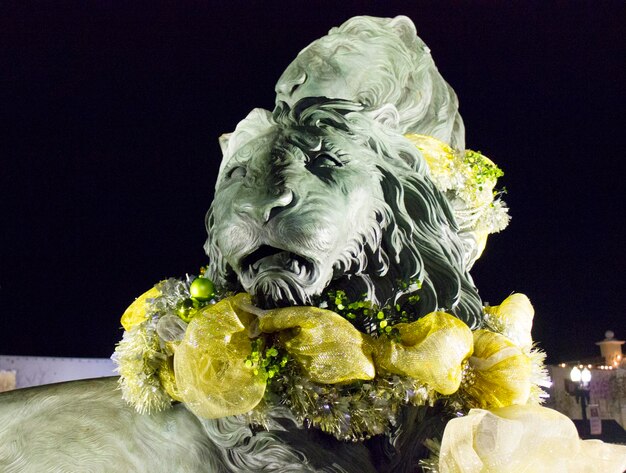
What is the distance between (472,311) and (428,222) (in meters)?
0.19

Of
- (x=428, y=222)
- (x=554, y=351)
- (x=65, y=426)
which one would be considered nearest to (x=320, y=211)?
(x=428, y=222)

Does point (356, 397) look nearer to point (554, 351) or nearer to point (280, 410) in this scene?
point (280, 410)

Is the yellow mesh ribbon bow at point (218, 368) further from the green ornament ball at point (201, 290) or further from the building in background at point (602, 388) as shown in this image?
→ the building in background at point (602, 388)

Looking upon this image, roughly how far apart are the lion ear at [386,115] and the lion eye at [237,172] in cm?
27

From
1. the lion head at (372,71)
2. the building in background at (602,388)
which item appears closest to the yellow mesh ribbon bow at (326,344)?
the lion head at (372,71)

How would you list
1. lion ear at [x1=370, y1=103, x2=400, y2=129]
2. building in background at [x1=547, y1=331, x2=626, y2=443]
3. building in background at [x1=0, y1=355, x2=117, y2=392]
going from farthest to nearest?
building in background at [x1=547, y1=331, x2=626, y2=443] → building in background at [x1=0, y1=355, x2=117, y2=392] → lion ear at [x1=370, y1=103, x2=400, y2=129]

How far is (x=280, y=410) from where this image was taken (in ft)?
4.13

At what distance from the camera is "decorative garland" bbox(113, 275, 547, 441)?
1.18 m

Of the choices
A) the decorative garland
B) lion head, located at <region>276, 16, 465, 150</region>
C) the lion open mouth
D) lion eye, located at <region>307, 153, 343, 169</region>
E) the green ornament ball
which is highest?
lion head, located at <region>276, 16, 465, 150</region>

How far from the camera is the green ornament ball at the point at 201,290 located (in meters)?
1.33

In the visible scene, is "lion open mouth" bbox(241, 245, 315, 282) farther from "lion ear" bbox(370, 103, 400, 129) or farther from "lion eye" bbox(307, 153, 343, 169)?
"lion ear" bbox(370, 103, 400, 129)

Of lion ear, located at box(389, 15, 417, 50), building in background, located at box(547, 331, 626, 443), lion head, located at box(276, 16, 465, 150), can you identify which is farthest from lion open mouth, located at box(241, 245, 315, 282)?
Result: building in background, located at box(547, 331, 626, 443)

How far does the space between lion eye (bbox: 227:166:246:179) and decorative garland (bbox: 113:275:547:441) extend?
8.5 inches

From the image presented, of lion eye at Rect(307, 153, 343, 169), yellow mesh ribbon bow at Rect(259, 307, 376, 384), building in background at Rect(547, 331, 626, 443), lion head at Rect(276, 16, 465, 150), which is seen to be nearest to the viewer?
yellow mesh ribbon bow at Rect(259, 307, 376, 384)
